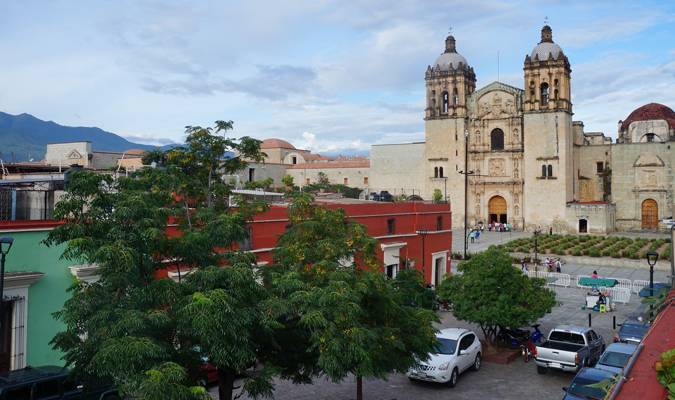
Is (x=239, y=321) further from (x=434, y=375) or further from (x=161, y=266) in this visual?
(x=434, y=375)

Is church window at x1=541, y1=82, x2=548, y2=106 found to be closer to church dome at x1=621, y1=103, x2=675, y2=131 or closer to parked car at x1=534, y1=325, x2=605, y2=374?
church dome at x1=621, y1=103, x2=675, y2=131

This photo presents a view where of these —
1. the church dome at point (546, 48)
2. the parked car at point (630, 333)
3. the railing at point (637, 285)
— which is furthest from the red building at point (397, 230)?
the church dome at point (546, 48)

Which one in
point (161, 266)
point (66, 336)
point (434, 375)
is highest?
point (161, 266)

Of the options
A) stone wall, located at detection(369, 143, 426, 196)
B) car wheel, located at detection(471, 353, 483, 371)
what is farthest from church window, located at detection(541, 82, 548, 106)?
car wheel, located at detection(471, 353, 483, 371)

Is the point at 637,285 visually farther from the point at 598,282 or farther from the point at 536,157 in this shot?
the point at 536,157

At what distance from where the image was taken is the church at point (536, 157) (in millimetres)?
47375

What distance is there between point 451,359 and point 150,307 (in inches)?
305

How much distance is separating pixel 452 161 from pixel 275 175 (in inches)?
881

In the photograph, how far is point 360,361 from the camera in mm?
7883

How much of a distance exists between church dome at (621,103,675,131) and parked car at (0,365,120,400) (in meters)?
61.9

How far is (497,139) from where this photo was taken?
51625mm

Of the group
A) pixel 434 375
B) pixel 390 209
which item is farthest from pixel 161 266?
pixel 390 209

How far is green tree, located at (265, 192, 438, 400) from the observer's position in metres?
7.30

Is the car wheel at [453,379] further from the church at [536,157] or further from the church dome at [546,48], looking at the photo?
the church dome at [546,48]
